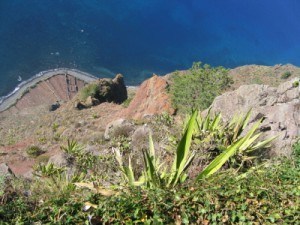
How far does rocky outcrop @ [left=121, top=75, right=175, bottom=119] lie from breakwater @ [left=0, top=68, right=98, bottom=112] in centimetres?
5085

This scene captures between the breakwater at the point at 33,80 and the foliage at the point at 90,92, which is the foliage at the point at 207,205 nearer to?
the foliage at the point at 90,92

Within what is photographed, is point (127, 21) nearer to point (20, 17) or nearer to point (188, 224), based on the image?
point (20, 17)

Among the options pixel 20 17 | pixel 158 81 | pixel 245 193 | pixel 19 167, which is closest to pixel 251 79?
pixel 158 81

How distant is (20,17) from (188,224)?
331ft

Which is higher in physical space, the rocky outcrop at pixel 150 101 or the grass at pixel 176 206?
the rocky outcrop at pixel 150 101

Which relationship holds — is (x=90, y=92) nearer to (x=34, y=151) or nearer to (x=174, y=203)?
(x=34, y=151)

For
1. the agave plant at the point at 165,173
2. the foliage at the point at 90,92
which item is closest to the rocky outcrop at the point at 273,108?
the agave plant at the point at 165,173

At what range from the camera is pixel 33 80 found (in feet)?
277

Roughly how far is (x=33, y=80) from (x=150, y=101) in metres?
59.6

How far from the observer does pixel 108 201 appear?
16.3ft

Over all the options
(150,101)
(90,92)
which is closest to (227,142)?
(150,101)

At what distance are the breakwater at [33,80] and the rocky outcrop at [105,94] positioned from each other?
1298 inches

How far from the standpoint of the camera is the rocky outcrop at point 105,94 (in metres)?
46.2

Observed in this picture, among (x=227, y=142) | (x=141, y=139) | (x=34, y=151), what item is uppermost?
(x=34, y=151)
